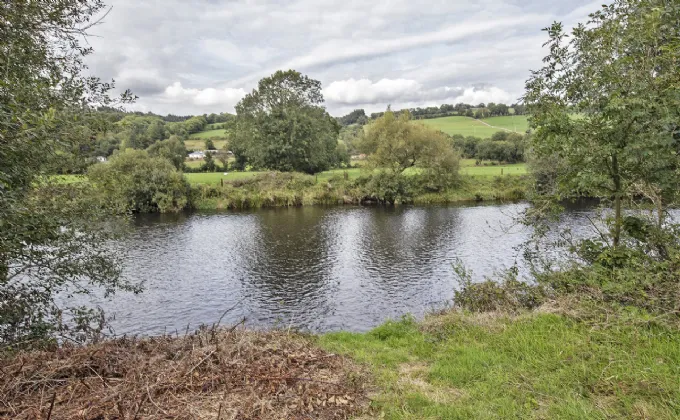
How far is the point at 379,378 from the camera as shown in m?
6.41

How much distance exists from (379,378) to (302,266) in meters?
14.4

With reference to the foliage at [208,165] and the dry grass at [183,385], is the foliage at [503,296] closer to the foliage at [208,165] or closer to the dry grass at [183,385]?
the dry grass at [183,385]

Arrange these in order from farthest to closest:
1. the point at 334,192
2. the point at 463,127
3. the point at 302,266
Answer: the point at 463,127 < the point at 334,192 < the point at 302,266

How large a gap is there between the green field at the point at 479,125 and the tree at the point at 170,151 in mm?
49297

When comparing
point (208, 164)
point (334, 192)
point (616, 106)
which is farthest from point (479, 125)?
point (616, 106)

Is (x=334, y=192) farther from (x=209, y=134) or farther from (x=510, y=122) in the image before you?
(x=510, y=122)

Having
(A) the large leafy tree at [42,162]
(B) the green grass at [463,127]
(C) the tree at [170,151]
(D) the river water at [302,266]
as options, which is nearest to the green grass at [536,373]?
(D) the river water at [302,266]

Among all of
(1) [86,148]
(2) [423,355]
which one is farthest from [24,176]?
(2) [423,355]

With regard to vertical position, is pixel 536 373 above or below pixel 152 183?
below

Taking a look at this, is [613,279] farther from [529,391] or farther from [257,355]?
[257,355]

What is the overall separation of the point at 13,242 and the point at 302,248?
706 inches

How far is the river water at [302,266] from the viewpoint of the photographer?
14.6 metres

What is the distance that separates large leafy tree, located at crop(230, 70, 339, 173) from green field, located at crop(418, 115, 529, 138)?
35.9m

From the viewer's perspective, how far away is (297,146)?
48844 mm
